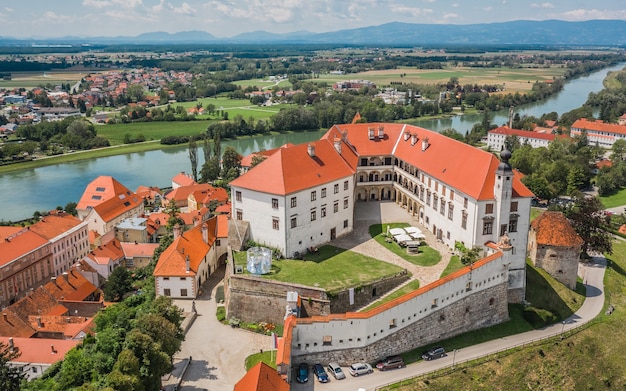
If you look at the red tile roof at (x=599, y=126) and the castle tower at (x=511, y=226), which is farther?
the red tile roof at (x=599, y=126)

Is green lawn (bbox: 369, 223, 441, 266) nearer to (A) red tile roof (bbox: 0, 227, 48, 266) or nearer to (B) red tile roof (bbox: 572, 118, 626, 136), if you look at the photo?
(A) red tile roof (bbox: 0, 227, 48, 266)

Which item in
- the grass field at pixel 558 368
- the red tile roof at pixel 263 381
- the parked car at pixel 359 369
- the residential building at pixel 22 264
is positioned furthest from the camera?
the residential building at pixel 22 264

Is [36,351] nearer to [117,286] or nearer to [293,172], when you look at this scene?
[117,286]

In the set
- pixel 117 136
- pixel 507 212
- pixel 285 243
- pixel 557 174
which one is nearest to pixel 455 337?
Answer: pixel 507 212

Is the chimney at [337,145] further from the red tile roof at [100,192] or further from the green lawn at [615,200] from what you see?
the green lawn at [615,200]

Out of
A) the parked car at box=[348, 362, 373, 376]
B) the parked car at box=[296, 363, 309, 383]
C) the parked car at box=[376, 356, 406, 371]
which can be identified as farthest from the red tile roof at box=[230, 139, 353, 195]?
the parked car at box=[376, 356, 406, 371]

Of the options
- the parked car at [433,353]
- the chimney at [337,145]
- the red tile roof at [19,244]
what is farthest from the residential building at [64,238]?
the parked car at [433,353]

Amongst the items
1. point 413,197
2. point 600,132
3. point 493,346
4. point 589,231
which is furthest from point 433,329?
point 600,132
